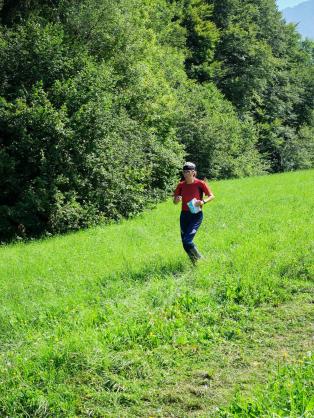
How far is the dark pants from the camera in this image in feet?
29.0

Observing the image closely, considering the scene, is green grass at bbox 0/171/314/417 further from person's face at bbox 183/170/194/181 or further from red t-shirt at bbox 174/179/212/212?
person's face at bbox 183/170/194/181

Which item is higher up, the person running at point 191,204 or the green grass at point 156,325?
the person running at point 191,204

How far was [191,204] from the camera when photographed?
878 cm

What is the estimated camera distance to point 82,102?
55.0ft

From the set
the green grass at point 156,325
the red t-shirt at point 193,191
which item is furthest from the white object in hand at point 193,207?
the green grass at point 156,325

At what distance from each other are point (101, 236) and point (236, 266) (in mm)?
6612

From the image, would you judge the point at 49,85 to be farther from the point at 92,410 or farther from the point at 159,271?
the point at 92,410

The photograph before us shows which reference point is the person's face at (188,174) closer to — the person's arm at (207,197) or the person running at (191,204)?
the person running at (191,204)

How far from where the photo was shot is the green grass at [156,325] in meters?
5.01

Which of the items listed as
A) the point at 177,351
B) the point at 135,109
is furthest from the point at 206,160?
the point at 177,351

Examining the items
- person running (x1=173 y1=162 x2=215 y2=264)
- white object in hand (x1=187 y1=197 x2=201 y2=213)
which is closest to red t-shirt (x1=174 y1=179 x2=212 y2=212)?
person running (x1=173 y1=162 x2=215 y2=264)

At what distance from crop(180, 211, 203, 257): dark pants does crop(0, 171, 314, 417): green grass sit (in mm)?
395

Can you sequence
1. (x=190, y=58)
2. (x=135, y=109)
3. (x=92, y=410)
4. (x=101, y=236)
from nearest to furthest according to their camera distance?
1. (x=92, y=410)
2. (x=101, y=236)
3. (x=135, y=109)
4. (x=190, y=58)

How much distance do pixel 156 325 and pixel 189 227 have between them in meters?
2.94
